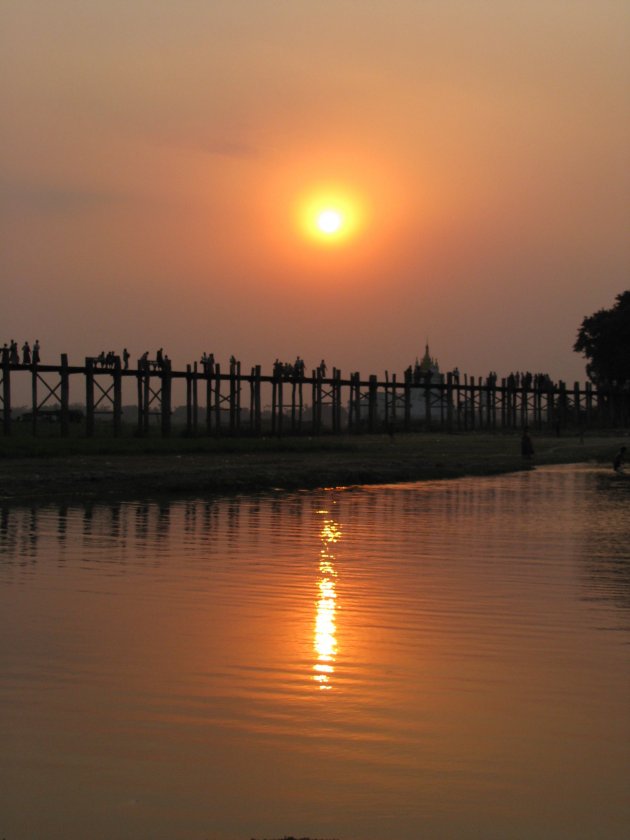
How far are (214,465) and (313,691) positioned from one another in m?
21.5

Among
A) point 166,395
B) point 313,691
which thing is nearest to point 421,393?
point 166,395

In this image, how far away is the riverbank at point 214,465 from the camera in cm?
2195

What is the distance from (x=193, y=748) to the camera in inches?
233

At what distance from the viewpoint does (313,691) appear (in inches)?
275

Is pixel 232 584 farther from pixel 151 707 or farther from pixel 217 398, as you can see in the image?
pixel 217 398

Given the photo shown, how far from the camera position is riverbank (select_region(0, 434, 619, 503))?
72.0ft

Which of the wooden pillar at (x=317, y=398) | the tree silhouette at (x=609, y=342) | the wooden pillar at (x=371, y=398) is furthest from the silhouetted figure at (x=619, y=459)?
the tree silhouette at (x=609, y=342)

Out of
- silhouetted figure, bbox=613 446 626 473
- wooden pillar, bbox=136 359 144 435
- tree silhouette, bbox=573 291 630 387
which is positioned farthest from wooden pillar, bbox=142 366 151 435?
tree silhouette, bbox=573 291 630 387

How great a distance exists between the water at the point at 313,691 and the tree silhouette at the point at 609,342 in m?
63.4

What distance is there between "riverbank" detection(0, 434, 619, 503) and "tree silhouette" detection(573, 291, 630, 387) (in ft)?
111

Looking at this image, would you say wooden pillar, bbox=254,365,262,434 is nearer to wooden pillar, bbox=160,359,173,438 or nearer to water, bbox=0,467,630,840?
wooden pillar, bbox=160,359,173,438

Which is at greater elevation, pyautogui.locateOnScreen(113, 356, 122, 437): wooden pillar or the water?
pyautogui.locateOnScreen(113, 356, 122, 437): wooden pillar

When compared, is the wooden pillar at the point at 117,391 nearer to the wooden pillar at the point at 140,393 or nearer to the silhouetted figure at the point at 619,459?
the wooden pillar at the point at 140,393

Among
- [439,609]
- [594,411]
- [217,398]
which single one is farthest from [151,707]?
[594,411]
